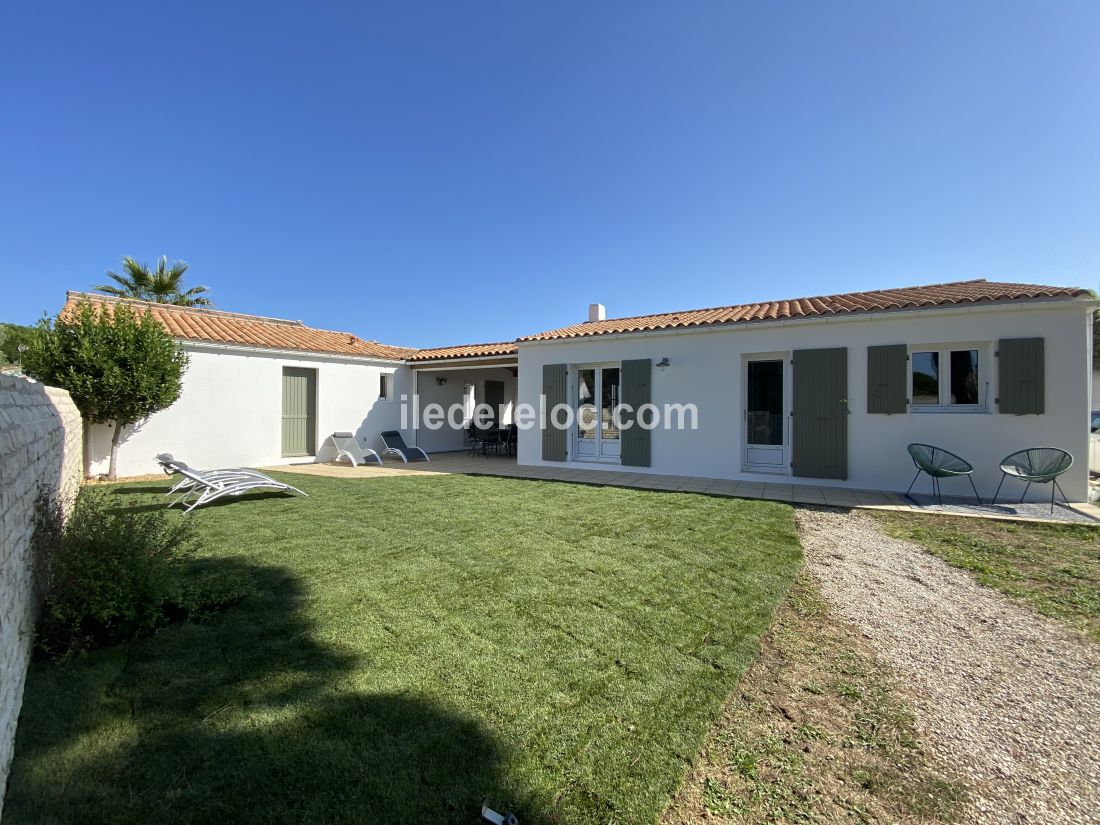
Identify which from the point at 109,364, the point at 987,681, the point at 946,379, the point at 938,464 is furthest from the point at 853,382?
the point at 109,364

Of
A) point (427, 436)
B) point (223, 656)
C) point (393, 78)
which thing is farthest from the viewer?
point (427, 436)

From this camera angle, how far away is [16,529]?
2.57 metres

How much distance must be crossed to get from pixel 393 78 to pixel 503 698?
40.5 feet

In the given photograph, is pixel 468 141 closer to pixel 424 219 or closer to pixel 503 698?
pixel 424 219

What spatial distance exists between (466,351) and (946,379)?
12.0 meters

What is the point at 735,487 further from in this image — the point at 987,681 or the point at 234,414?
the point at 234,414

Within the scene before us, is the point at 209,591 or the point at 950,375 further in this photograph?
the point at 950,375

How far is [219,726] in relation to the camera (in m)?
2.32

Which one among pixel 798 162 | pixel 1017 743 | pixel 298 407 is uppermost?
pixel 798 162

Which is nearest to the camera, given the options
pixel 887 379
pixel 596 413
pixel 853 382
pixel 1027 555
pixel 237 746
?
pixel 237 746

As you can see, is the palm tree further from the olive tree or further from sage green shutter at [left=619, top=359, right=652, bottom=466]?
sage green shutter at [left=619, top=359, right=652, bottom=466]

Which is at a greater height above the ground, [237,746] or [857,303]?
[857,303]

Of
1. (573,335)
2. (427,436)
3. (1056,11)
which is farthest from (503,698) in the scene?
(427,436)

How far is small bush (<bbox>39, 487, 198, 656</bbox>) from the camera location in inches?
118
